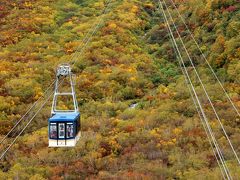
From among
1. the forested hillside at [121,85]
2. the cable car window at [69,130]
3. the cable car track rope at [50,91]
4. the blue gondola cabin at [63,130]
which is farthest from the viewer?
the cable car track rope at [50,91]

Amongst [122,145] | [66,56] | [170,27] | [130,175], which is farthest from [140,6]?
[130,175]

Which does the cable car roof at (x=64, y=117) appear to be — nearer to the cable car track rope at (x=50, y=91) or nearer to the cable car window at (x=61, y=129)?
the cable car window at (x=61, y=129)

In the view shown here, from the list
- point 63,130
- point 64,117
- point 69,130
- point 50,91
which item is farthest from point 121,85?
point 63,130

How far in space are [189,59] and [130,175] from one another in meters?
20.9

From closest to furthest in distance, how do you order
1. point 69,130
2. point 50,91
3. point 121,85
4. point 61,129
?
point 61,129 < point 69,130 < point 50,91 < point 121,85

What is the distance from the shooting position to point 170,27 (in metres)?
50.4

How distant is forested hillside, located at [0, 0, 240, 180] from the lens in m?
24.0

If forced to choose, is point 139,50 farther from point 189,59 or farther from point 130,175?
point 130,175

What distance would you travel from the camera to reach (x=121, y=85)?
36.7 meters

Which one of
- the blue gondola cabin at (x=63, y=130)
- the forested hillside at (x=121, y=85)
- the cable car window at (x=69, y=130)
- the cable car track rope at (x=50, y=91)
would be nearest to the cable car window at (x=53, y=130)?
the blue gondola cabin at (x=63, y=130)

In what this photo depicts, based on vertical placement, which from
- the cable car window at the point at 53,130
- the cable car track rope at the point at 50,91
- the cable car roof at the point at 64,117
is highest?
the cable car roof at the point at 64,117

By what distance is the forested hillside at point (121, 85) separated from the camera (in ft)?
78.7

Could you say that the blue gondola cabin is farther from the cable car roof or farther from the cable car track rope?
the cable car track rope

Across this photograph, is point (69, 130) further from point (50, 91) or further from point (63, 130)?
point (50, 91)
